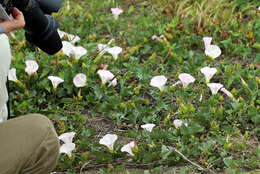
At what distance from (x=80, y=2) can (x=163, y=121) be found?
1846 mm

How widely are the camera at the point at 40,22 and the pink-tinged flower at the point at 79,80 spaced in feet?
2.66

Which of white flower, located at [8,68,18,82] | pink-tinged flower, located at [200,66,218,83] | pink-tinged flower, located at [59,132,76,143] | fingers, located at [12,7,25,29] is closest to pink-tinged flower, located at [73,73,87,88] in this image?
white flower, located at [8,68,18,82]

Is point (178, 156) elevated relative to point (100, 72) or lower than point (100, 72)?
lower

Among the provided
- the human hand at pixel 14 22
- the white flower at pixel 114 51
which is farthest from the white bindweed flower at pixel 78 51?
the human hand at pixel 14 22

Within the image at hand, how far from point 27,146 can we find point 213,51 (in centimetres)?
168

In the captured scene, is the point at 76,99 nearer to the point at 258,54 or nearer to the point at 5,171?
the point at 5,171

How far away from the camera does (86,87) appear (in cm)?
281

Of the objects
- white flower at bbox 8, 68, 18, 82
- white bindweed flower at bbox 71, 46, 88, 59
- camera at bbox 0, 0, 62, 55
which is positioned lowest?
white flower at bbox 8, 68, 18, 82

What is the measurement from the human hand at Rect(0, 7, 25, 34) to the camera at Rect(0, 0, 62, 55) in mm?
46

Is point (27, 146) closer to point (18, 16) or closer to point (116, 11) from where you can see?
point (18, 16)

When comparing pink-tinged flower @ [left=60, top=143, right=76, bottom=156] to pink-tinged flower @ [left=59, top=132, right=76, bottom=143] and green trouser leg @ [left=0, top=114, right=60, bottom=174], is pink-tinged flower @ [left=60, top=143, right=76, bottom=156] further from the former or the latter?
green trouser leg @ [left=0, top=114, right=60, bottom=174]

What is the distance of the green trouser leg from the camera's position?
1.67 metres

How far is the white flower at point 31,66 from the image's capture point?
2.74 metres

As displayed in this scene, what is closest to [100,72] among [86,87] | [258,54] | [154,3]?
[86,87]
